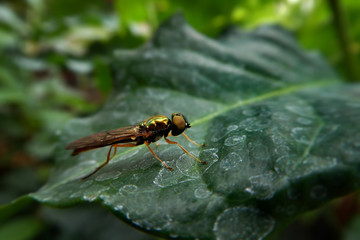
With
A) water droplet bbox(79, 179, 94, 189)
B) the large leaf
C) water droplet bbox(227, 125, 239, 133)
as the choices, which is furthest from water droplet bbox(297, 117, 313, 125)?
water droplet bbox(79, 179, 94, 189)

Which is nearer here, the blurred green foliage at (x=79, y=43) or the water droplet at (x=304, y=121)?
the water droplet at (x=304, y=121)

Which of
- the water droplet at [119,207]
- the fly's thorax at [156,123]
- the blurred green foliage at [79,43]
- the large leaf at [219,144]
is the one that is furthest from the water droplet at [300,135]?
the blurred green foliage at [79,43]

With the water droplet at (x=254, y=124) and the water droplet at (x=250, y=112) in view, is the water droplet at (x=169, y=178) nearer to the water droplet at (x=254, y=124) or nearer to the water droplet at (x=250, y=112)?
the water droplet at (x=254, y=124)

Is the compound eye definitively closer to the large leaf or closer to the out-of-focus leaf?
the large leaf

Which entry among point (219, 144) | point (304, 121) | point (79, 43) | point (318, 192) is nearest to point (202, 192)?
point (219, 144)

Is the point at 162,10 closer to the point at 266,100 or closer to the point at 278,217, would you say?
the point at 266,100

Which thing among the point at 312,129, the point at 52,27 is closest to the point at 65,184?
the point at 312,129
